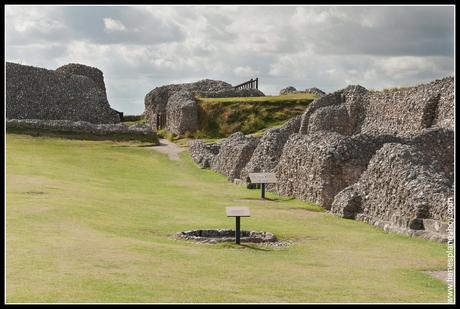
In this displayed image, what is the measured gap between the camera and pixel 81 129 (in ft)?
176

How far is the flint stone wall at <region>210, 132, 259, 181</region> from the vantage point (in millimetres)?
39281

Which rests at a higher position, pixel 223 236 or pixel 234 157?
pixel 234 157

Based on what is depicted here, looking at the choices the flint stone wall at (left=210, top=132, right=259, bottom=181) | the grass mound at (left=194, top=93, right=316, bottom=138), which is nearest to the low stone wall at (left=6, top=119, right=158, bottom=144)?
the grass mound at (left=194, top=93, right=316, bottom=138)

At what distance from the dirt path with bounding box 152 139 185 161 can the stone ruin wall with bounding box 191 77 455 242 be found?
2.03 metres

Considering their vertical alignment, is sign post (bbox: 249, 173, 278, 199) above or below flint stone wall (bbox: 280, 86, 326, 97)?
below

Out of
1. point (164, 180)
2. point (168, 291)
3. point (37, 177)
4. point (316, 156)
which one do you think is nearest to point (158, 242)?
point (168, 291)

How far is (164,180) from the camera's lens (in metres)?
36.0

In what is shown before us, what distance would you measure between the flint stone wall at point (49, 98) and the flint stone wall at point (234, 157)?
878 inches

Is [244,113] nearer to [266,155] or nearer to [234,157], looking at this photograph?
[234,157]

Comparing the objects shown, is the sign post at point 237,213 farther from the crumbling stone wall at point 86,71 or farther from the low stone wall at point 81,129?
the crumbling stone wall at point 86,71

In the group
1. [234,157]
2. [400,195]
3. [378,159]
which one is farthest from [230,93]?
[400,195]

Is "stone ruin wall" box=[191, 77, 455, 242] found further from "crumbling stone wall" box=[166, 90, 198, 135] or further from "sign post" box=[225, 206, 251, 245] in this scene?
"crumbling stone wall" box=[166, 90, 198, 135]

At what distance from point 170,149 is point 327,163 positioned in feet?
80.0
